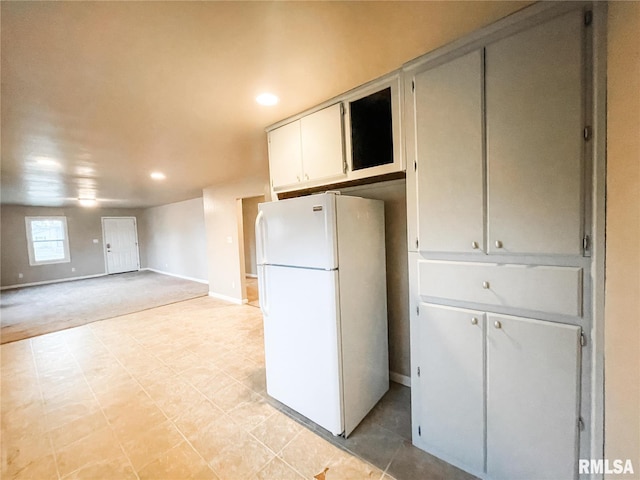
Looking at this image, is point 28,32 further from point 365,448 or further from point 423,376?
point 365,448

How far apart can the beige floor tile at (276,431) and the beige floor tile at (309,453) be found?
50mm

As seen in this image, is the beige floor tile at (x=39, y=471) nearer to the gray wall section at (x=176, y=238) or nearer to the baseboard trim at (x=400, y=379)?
the baseboard trim at (x=400, y=379)

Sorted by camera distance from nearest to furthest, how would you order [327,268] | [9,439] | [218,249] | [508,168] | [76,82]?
[508,168]
[76,82]
[327,268]
[9,439]
[218,249]

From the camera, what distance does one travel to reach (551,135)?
3.71 feet

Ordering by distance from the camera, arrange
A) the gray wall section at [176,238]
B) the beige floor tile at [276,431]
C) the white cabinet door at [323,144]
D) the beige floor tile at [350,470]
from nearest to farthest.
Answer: the beige floor tile at [350,470]
the beige floor tile at [276,431]
the white cabinet door at [323,144]
the gray wall section at [176,238]

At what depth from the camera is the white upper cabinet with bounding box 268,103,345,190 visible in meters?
1.90

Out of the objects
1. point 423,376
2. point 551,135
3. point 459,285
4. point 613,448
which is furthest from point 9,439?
point 551,135

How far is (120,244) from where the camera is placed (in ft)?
29.2

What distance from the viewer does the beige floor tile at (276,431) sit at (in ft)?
5.66

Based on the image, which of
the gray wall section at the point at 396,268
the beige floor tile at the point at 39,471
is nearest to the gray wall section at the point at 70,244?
the beige floor tile at the point at 39,471

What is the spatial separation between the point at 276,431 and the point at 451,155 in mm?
2170

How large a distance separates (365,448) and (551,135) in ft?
6.71

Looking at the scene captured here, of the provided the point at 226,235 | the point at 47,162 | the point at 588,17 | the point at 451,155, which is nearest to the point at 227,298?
the point at 226,235

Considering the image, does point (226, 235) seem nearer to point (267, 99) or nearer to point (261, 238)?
point (261, 238)
